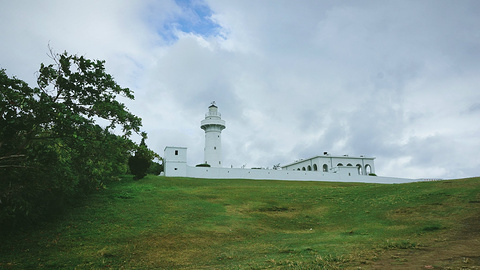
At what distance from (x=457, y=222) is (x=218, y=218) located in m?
12.7

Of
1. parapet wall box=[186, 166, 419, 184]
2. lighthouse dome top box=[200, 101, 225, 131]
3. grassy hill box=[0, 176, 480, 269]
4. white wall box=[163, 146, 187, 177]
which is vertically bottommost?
grassy hill box=[0, 176, 480, 269]

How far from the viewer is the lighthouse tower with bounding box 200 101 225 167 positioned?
5691 centimetres

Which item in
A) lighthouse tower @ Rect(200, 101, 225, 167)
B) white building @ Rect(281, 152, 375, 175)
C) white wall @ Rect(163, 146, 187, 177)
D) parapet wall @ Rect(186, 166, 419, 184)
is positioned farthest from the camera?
white building @ Rect(281, 152, 375, 175)

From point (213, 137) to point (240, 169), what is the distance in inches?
344

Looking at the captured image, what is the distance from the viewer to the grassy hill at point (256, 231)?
36.9 feet

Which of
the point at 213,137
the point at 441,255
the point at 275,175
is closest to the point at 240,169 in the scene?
the point at 275,175

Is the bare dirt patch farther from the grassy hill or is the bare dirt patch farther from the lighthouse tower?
the lighthouse tower

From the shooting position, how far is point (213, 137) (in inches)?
2281

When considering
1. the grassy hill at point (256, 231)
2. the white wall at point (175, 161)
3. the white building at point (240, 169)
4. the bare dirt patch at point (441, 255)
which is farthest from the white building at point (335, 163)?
the bare dirt patch at point (441, 255)

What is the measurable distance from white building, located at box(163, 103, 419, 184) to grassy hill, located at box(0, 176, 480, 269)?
Result: 21.0 metres

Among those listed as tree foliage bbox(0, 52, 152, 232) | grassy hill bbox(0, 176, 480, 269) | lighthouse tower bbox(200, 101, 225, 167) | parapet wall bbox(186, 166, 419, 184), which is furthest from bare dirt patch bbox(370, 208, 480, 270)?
lighthouse tower bbox(200, 101, 225, 167)

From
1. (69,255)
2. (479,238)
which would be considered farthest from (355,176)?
(69,255)

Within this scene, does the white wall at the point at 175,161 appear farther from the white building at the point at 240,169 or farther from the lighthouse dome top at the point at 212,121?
the lighthouse dome top at the point at 212,121

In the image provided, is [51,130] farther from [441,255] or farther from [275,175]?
[275,175]
